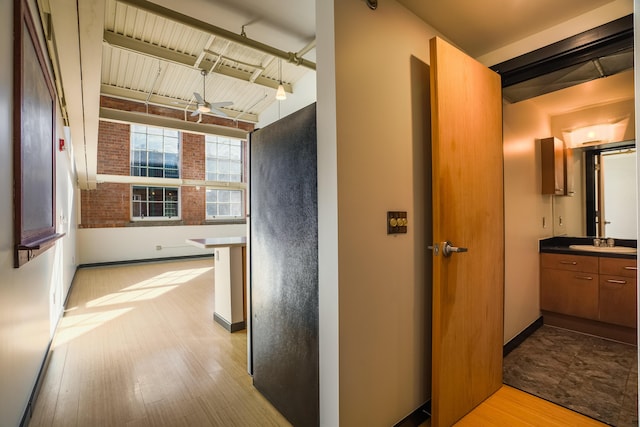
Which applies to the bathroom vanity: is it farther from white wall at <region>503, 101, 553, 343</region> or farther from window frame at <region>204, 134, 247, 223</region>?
window frame at <region>204, 134, 247, 223</region>

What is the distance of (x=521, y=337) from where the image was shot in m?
2.85

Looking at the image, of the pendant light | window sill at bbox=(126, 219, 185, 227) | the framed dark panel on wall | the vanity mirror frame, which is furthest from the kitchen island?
window sill at bbox=(126, 219, 185, 227)

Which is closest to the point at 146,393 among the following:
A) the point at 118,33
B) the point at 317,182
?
the point at 317,182

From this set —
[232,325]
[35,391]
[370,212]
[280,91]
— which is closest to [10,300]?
[35,391]

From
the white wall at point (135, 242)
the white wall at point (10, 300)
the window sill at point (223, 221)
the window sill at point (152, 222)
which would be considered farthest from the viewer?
the window sill at point (223, 221)

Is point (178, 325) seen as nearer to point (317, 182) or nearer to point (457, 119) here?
point (317, 182)

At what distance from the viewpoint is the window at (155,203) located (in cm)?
754

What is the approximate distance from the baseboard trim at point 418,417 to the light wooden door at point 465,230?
0.13m

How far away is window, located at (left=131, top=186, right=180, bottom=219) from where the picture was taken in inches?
297

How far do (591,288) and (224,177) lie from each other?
26.7 ft

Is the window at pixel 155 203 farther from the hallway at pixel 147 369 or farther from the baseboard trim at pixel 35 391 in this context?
the baseboard trim at pixel 35 391

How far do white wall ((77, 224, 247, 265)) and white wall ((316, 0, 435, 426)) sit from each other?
720 cm

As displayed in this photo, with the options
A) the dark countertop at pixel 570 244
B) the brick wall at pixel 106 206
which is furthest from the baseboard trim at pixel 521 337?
the brick wall at pixel 106 206

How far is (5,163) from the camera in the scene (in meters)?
1.31
